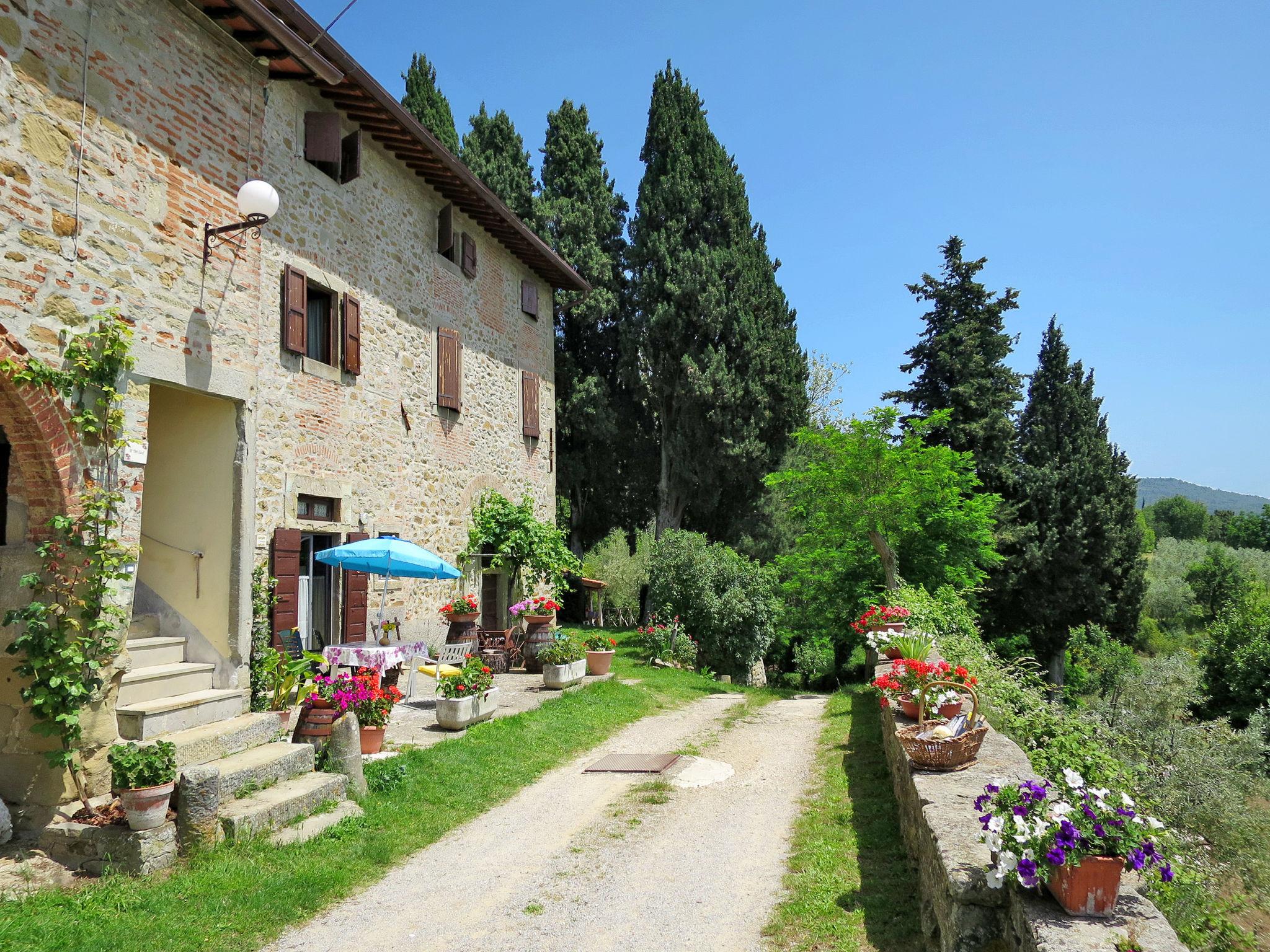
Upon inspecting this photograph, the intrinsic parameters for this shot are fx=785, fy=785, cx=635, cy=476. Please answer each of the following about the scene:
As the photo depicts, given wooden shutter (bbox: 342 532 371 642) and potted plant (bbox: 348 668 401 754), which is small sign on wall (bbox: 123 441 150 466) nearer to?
potted plant (bbox: 348 668 401 754)

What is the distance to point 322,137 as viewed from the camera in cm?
1062

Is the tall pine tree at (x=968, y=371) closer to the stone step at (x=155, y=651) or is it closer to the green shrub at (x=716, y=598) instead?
the green shrub at (x=716, y=598)

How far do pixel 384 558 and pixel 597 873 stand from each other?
5489 millimetres

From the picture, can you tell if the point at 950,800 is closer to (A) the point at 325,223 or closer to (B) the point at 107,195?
(B) the point at 107,195

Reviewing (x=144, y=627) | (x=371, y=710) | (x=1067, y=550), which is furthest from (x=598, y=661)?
(x=1067, y=550)

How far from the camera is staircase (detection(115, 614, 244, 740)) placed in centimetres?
609

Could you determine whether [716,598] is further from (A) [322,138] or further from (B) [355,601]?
(A) [322,138]

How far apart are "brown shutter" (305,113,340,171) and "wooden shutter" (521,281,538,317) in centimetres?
660

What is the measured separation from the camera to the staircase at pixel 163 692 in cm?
609

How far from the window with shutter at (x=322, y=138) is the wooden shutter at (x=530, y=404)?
6.75 metres

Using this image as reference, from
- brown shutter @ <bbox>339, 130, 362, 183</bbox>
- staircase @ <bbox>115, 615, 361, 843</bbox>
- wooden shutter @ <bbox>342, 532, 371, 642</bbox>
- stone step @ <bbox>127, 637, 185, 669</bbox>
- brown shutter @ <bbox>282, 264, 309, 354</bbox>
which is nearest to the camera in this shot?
staircase @ <bbox>115, 615, 361, 843</bbox>

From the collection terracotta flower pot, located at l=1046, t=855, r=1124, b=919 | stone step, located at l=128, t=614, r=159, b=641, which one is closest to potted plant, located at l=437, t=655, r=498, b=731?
stone step, located at l=128, t=614, r=159, b=641

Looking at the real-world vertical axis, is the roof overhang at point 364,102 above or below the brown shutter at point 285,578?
above

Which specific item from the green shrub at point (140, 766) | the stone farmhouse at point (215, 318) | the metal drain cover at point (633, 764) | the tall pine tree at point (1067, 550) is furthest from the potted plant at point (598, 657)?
the tall pine tree at point (1067, 550)
